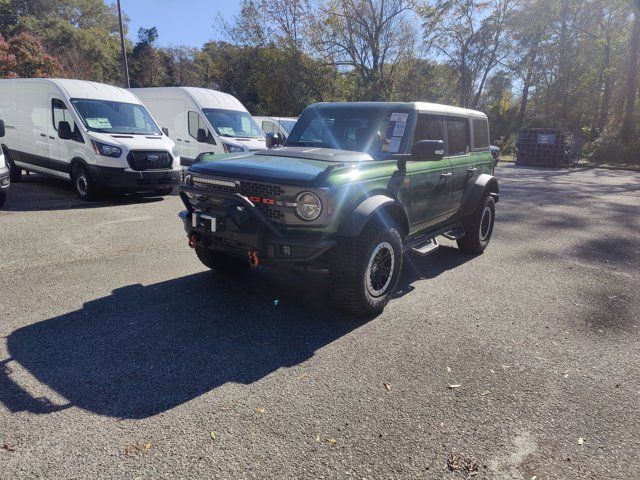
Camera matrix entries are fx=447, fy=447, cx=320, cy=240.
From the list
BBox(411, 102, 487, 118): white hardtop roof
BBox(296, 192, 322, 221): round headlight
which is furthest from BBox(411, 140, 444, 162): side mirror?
BBox(296, 192, 322, 221): round headlight

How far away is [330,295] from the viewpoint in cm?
401

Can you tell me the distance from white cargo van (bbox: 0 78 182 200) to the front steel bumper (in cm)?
585

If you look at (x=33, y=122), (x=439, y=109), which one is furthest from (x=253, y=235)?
(x=33, y=122)

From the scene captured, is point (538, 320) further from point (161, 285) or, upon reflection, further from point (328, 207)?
point (161, 285)

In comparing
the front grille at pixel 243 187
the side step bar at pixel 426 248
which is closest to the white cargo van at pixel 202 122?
the side step bar at pixel 426 248

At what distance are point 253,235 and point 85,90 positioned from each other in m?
8.11

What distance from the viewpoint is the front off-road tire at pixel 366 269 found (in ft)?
12.7

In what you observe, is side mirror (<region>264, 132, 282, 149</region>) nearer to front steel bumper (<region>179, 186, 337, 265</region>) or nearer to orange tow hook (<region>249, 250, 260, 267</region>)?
front steel bumper (<region>179, 186, 337, 265</region>)

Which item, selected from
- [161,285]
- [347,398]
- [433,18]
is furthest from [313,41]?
[347,398]

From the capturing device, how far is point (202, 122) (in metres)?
11.5

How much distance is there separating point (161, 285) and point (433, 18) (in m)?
32.6

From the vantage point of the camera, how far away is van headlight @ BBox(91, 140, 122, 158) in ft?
29.0

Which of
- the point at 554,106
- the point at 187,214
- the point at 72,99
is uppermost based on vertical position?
the point at 554,106

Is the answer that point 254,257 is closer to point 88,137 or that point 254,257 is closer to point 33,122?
point 88,137
